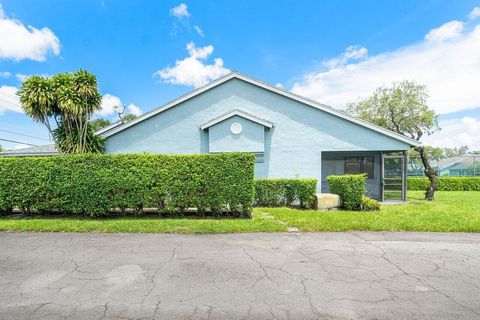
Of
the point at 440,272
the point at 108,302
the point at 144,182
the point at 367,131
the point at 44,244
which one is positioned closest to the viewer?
the point at 108,302

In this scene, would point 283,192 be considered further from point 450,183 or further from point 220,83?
point 450,183

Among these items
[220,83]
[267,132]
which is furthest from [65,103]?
[267,132]

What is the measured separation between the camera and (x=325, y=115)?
12.6 metres

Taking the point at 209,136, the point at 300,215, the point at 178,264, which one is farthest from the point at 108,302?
the point at 209,136

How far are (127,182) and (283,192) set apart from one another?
6377 millimetres

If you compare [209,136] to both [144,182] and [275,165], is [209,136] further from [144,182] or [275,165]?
[144,182]

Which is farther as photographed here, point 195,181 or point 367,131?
point 367,131

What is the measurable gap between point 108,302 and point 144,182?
5.40 m

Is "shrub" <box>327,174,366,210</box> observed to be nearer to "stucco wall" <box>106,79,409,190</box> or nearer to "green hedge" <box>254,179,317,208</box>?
"green hedge" <box>254,179,317,208</box>

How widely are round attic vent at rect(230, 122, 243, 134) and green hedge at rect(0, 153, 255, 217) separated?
148 inches

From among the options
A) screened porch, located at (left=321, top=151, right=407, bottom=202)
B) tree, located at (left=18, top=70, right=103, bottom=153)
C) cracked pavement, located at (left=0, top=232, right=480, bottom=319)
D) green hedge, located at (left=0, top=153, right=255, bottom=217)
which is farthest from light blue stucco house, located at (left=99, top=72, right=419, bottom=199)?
cracked pavement, located at (left=0, top=232, right=480, bottom=319)

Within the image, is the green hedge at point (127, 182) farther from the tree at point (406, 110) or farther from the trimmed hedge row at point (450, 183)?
the trimmed hedge row at point (450, 183)

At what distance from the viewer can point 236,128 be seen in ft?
39.5

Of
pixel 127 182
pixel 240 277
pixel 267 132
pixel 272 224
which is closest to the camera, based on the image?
pixel 240 277
